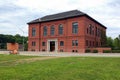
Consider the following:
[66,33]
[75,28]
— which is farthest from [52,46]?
[75,28]

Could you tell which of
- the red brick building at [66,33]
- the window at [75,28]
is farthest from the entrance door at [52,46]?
the window at [75,28]

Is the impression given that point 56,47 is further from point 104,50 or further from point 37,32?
point 104,50

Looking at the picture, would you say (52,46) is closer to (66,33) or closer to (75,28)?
(66,33)

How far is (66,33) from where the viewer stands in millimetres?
58625

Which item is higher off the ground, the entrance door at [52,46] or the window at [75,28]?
the window at [75,28]

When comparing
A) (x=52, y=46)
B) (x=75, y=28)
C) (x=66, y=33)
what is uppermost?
(x=75, y=28)

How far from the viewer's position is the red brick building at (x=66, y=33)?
55031 mm

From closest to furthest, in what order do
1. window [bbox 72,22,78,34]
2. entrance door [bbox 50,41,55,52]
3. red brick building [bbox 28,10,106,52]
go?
red brick building [bbox 28,10,106,52] → window [bbox 72,22,78,34] → entrance door [bbox 50,41,55,52]

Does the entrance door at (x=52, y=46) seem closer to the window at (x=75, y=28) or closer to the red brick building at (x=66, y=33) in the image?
the red brick building at (x=66, y=33)

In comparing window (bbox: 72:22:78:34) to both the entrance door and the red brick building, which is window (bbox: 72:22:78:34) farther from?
the entrance door

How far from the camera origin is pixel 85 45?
2159 inches

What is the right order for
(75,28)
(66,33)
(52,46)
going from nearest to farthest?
(75,28) → (66,33) → (52,46)

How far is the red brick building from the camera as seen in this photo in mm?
55031

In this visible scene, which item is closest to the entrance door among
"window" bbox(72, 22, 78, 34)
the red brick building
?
the red brick building
